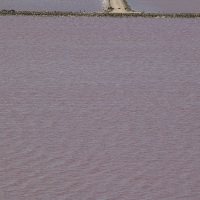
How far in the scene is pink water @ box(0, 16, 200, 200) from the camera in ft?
33.7

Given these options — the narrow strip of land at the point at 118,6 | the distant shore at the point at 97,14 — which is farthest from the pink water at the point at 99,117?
the narrow strip of land at the point at 118,6

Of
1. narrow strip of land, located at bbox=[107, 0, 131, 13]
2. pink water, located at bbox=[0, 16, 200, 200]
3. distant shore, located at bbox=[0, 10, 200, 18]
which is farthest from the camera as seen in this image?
narrow strip of land, located at bbox=[107, 0, 131, 13]

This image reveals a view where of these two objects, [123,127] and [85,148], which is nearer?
[85,148]

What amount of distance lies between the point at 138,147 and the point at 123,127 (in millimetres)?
1364

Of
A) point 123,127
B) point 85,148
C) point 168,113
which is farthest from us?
point 168,113

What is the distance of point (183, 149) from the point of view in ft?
39.6

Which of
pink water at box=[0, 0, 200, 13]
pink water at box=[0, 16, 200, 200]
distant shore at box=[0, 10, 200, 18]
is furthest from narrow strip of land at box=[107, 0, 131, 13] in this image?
pink water at box=[0, 16, 200, 200]

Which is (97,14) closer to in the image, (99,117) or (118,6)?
(118,6)

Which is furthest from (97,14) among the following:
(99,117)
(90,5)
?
(99,117)

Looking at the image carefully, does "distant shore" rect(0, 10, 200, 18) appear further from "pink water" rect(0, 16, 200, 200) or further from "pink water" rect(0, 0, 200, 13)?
"pink water" rect(0, 16, 200, 200)

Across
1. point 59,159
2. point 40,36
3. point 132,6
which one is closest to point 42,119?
point 59,159

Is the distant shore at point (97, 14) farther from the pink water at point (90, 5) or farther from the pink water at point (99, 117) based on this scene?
the pink water at point (99, 117)

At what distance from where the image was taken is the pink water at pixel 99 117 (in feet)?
33.7

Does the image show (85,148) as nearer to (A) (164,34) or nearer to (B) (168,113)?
(B) (168,113)
